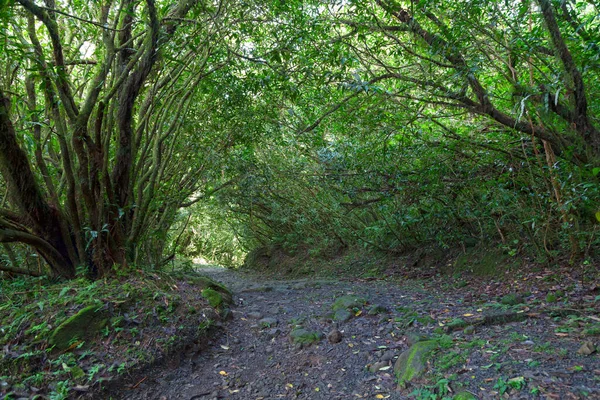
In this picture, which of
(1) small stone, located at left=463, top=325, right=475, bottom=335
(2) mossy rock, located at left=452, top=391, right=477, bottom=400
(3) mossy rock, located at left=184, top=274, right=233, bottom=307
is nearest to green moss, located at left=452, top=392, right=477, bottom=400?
(2) mossy rock, located at left=452, top=391, right=477, bottom=400

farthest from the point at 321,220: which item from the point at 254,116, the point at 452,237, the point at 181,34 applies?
the point at 181,34

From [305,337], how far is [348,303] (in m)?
0.86

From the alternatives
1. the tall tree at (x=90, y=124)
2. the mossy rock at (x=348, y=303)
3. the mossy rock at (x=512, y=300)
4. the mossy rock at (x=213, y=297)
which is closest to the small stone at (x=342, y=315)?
the mossy rock at (x=348, y=303)

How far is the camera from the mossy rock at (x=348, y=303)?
4.41 metres

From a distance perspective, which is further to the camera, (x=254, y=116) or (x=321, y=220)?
(x=321, y=220)

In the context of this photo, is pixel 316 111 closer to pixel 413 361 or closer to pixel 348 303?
pixel 348 303

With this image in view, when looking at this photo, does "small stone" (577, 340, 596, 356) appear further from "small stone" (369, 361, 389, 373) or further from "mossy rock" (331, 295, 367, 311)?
"mossy rock" (331, 295, 367, 311)

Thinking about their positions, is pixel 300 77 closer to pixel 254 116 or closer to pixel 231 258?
pixel 254 116

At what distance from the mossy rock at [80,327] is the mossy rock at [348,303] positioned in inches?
91.8

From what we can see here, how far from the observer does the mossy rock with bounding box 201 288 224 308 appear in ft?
14.6

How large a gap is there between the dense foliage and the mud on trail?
1.26m

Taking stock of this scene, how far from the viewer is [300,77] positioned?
486 centimetres

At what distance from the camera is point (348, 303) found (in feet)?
14.6

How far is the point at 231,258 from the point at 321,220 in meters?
8.87
